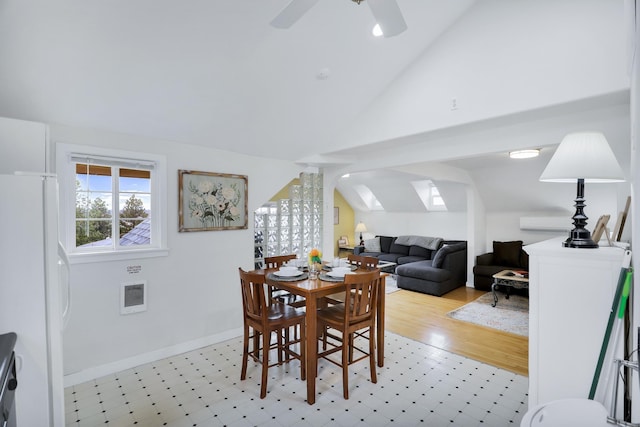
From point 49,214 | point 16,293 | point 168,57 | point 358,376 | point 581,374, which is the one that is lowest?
point 358,376

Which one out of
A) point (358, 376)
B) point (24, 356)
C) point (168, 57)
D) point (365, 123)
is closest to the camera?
point (24, 356)

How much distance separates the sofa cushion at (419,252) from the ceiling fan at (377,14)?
5.82 metres

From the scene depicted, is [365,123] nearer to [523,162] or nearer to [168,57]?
[168,57]

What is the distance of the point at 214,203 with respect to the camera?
3451 mm

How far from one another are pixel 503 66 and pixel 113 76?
2.98 metres

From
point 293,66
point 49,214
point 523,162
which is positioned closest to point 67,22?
point 49,214

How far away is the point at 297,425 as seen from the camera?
214cm

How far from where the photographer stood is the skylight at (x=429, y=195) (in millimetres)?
7203

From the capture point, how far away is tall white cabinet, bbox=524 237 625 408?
1.72m

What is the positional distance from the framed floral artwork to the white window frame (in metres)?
0.17

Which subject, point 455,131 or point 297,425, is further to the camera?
point 455,131

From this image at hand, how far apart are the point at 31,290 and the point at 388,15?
2.18 meters

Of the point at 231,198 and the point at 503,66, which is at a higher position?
the point at 503,66

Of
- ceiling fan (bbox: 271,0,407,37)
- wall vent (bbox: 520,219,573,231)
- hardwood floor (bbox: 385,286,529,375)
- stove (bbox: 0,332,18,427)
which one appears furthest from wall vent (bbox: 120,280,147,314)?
wall vent (bbox: 520,219,573,231)
